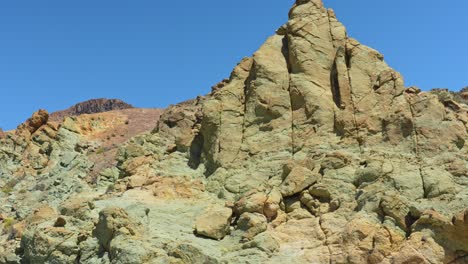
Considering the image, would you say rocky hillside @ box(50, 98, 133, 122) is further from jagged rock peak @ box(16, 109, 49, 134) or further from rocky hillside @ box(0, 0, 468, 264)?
rocky hillside @ box(0, 0, 468, 264)

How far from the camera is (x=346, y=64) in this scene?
1113 inches

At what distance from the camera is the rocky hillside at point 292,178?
65.0 ft

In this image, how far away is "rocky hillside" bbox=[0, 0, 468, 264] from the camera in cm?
1981

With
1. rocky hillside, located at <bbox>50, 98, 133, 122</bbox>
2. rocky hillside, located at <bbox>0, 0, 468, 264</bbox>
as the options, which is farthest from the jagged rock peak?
rocky hillside, located at <bbox>50, 98, 133, 122</bbox>

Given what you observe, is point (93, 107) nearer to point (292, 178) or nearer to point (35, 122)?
point (35, 122)

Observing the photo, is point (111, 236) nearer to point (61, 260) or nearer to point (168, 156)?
point (61, 260)

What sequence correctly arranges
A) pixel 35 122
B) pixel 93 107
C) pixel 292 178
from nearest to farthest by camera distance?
pixel 292 178
pixel 35 122
pixel 93 107

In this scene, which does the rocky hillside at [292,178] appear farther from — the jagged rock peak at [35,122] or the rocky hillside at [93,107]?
the rocky hillside at [93,107]

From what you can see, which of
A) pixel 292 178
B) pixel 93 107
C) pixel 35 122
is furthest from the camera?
pixel 93 107

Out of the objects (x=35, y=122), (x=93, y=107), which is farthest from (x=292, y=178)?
(x=93, y=107)

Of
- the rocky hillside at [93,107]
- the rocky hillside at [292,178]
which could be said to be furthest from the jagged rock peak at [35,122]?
the rocky hillside at [93,107]

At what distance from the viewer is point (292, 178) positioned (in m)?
23.5

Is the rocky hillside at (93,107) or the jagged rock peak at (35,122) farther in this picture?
the rocky hillside at (93,107)

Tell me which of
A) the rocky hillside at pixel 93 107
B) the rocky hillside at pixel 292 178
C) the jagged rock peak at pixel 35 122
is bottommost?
the rocky hillside at pixel 292 178
